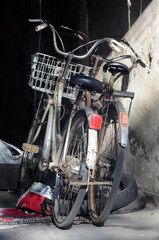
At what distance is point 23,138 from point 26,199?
3349 millimetres

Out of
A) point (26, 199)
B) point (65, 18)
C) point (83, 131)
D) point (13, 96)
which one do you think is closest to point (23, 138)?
point (13, 96)

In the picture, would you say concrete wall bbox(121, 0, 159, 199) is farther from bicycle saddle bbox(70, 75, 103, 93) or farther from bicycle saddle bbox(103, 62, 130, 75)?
bicycle saddle bbox(70, 75, 103, 93)

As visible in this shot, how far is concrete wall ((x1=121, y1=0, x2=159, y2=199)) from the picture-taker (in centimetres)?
400

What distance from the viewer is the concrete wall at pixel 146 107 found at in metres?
4.00

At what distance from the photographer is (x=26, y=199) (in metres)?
3.76

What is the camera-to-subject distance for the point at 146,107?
13.6ft

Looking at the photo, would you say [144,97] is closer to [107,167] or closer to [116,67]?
[116,67]

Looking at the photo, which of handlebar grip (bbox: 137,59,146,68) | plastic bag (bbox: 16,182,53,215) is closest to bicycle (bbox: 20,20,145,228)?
plastic bag (bbox: 16,182,53,215)

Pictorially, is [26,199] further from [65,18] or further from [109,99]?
[65,18]

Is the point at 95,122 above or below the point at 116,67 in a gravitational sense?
below

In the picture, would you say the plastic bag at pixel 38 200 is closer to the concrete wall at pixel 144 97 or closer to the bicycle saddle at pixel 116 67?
the concrete wall at pixel 144 97

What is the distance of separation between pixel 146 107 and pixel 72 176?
4.20 ft

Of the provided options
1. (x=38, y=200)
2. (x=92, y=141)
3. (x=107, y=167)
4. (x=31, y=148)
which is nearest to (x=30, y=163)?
(x=31, y=148)

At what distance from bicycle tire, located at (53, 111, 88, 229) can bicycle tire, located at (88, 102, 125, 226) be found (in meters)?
0.14
